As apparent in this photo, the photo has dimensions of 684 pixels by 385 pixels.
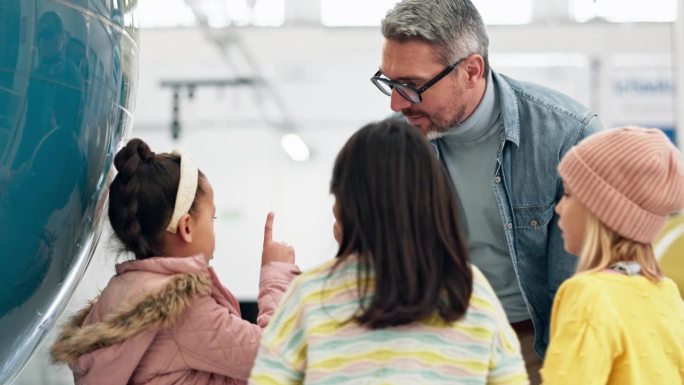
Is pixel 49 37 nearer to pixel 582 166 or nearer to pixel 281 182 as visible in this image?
pixel 582 166

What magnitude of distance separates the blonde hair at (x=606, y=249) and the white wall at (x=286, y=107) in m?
6.07

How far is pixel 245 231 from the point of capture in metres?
12.2

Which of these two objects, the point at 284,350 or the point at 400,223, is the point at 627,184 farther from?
the point at 284,350

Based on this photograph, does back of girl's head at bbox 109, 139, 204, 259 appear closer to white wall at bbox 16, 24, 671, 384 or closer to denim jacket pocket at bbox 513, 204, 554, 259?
denim jacket pocket at bbox 513, 204, 554, 259

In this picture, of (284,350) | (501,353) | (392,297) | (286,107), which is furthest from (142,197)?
(286,107)

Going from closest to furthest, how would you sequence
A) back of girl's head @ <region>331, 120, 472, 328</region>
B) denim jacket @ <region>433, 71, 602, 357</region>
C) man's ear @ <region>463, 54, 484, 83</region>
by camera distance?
back of girl's head @ <region>331, 120, 472, 328</region> < denim jacket @ <region>433, 71, 602, 357</region> < man's ear @ <region>463, 54, 484, 83</region>

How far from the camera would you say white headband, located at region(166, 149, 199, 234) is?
173cm

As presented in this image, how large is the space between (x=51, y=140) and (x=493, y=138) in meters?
0.89

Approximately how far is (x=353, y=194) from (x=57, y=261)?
0.59 metres

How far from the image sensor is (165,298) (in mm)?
1637

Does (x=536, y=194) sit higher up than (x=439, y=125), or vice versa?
(x=439, y=125)

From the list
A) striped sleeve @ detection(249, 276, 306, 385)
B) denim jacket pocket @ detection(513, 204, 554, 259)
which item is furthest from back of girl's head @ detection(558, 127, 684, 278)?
striped sleeve @ detection(249, 276, 306, 385)

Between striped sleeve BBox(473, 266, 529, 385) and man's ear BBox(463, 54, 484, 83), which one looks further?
man's ear BBox(463, 54, 484, 83)

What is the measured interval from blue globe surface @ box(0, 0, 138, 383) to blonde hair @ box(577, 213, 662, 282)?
2.73 ft
